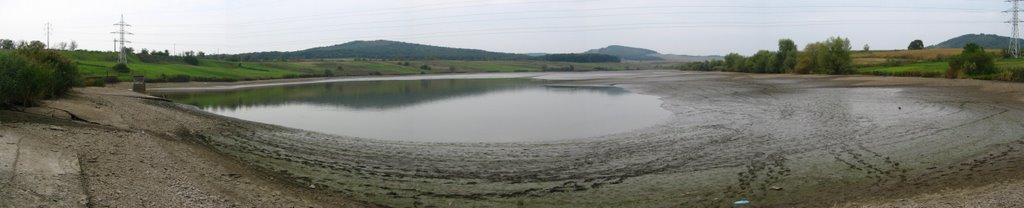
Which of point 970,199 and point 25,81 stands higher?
point 25,81

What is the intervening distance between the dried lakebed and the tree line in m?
51.7

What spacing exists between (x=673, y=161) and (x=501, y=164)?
4277mm

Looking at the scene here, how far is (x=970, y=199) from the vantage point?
31.9 ft

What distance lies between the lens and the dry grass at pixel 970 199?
9297 millimetres

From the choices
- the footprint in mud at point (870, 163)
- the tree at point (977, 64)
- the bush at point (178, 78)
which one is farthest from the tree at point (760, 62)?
the footprint in mud at point (870, 163)

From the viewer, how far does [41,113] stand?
19.3m

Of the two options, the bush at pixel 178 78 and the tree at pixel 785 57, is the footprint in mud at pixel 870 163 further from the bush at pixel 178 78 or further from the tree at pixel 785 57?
the tree at pixel 785 57

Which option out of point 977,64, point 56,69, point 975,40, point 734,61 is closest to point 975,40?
point 975,40

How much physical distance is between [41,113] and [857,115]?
29.7 meters

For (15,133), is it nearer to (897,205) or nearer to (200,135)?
(200,135)

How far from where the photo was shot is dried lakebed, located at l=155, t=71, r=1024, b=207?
39.5ft

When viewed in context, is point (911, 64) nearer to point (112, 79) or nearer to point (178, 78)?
point (178, 78)

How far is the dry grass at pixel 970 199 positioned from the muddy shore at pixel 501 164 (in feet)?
1.35

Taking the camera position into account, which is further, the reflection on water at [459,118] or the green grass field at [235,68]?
the green grass field at [235,68]
